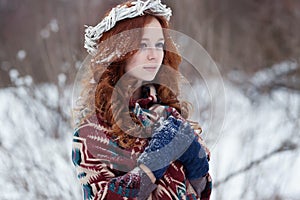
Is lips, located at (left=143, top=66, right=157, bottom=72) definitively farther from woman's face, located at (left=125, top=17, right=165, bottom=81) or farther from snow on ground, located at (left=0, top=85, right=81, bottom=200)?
snow on ground, located at (left=0, top=85, right=81, bottom=200)

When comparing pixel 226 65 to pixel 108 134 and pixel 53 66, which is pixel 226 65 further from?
pixel 108 134

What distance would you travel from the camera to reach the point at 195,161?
1293 mm

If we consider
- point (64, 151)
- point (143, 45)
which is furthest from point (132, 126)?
point (64, 151)

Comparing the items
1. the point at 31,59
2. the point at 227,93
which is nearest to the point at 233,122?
the point at 227,93

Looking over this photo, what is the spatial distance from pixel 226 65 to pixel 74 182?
1.11 meters

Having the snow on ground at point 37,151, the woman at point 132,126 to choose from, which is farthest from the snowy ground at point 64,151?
the woman at point 132,126

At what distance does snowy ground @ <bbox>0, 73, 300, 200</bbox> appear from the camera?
2814 millimetres

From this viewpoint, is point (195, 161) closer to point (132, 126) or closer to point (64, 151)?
point (132, 126)

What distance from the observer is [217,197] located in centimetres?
293

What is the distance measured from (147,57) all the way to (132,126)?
159 millimetres

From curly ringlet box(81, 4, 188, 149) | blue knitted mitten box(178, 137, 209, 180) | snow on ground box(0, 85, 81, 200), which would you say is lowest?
blue knitted mitten box(178, 137, 209, 180)

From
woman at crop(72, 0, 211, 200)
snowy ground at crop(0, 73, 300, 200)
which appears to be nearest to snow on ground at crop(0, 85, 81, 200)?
snowy ground at crop(0, 73, 300, 200)

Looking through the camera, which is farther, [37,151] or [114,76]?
[37,151]

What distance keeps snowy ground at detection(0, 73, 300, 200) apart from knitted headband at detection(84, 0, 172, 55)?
1.51 meters
